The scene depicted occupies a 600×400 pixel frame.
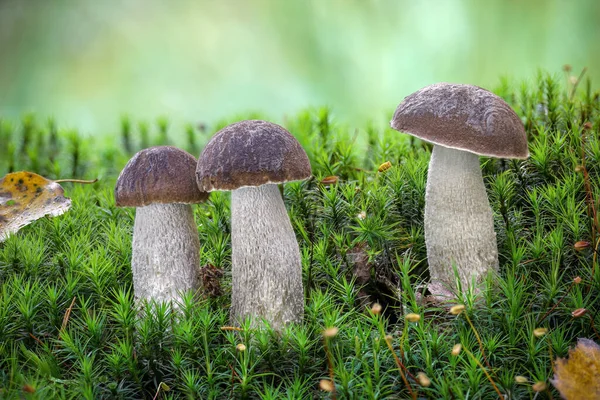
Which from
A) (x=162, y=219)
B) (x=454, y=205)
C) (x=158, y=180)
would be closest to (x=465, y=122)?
(x=454, y=205)

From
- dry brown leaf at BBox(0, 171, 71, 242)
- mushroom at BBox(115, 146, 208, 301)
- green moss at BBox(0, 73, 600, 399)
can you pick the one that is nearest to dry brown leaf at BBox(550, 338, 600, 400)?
green moss at BBox(0, 73, 600, 399)

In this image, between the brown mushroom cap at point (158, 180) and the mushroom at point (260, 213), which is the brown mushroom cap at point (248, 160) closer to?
the mushroom at point (260, 213)

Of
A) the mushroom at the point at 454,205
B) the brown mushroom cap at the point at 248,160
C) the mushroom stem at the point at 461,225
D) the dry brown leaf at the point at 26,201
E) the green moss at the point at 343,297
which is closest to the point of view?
the green moss at the point at 343,297

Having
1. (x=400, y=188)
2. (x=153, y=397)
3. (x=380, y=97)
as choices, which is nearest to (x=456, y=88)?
(x=400, y=188)

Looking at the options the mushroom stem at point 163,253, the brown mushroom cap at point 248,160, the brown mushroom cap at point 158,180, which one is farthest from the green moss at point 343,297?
the brown mushroom cap at point 248,160

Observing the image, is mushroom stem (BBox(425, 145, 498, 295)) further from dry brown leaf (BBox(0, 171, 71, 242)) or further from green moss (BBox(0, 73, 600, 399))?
dry brown leaf (BBox(0, 171, 71, 242))

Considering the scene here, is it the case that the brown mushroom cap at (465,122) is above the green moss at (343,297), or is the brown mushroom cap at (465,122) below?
above

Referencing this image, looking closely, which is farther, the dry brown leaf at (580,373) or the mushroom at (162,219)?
the mushroom at (162,219)

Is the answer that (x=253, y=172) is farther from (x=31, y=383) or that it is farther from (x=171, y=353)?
(x=31, y=383)
